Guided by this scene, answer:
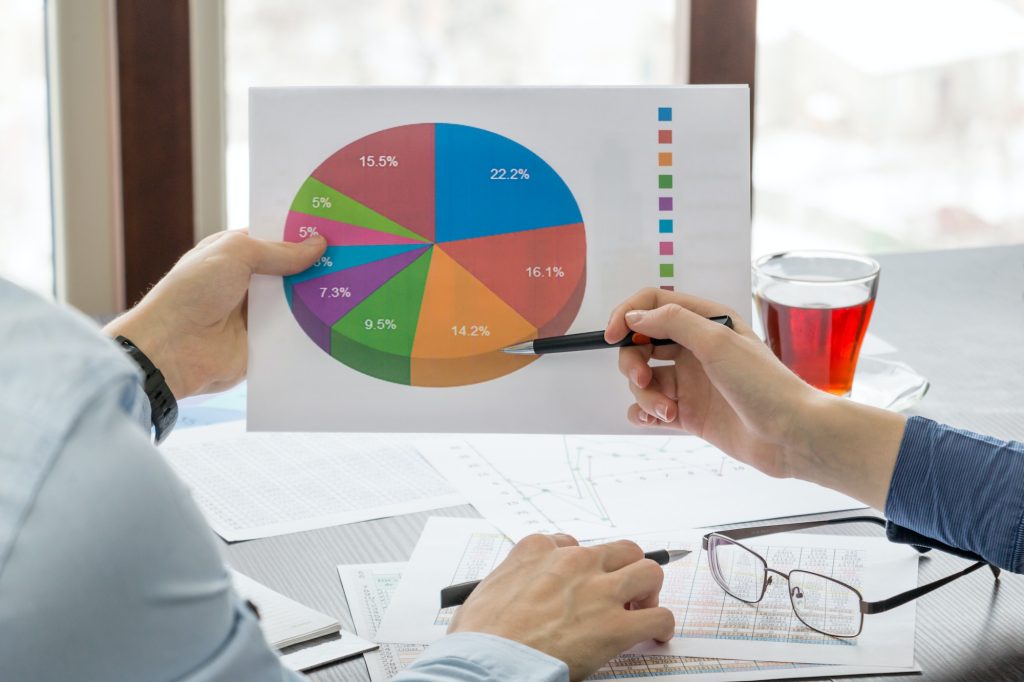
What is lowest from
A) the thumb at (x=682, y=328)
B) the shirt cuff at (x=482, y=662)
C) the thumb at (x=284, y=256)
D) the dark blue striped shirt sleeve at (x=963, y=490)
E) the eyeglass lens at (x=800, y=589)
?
the eyeglass lens at (x=800, y=589)

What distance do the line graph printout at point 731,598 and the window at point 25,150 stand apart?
3.12 feet

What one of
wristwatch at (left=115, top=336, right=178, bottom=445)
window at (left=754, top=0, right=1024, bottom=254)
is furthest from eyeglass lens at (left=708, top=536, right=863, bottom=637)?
window at (left=754, top=0, right=1024, bottom=254)

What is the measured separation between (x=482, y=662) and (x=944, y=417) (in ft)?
2.42

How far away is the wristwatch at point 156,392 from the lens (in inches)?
37.9

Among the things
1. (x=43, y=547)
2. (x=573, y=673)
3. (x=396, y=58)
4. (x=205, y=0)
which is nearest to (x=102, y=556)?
(x=43, y=547)

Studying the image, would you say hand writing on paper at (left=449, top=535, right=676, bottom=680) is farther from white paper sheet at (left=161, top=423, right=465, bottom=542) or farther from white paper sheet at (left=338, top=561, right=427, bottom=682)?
white paper sheet at (left=161, top=423, right=465, bottom=542)

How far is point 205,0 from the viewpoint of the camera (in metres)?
1.62

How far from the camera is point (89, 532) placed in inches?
16.4

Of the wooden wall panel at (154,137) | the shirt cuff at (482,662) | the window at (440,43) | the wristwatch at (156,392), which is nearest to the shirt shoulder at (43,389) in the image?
the shirt cuff at (482,662)

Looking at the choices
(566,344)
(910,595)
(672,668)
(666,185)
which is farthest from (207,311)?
(910,595)

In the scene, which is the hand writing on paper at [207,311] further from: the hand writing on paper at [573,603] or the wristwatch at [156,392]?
the hand writing on paper at [573,603]

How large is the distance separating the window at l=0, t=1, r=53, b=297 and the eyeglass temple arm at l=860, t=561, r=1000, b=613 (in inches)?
48.8

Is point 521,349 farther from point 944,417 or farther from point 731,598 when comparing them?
point 944,417

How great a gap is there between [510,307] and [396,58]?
1.08 metres
